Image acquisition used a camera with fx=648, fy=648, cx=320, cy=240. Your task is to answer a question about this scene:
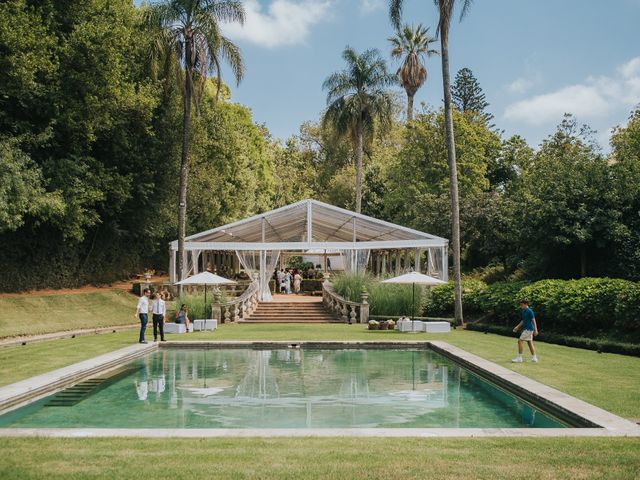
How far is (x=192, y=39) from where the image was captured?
28.1 meters

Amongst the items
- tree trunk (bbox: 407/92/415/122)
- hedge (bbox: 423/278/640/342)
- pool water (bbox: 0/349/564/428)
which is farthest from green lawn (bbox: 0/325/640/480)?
tree trunk (bbox: 407/92/415/122)

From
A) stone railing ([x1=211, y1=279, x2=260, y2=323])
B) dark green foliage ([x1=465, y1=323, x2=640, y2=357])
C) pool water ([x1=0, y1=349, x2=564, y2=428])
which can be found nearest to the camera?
pool water ([x1=0, y1=349, x2=564, y2=428])

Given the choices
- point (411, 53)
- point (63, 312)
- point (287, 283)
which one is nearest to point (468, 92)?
point (411, 53)

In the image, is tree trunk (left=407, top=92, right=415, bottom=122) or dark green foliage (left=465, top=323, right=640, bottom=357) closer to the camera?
dark green foliage (left=465, top=323, right=640, bottom=357)

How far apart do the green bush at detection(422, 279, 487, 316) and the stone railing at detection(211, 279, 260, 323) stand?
789 cm

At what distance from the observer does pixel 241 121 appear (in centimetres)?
5131

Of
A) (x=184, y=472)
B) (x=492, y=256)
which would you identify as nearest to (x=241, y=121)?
(x=492, y=256)

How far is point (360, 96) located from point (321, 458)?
36.7m

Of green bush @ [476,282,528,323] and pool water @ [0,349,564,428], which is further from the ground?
green bush @ [476,282,528,323]

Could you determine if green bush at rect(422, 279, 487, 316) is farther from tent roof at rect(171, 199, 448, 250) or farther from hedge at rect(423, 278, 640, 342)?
tent roof at rect(171, 199, 448, 250)

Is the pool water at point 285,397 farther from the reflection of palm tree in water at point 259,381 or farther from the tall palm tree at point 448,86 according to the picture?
the tall palm tree at point 448,86

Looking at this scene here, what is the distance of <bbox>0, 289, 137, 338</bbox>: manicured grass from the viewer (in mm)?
22422

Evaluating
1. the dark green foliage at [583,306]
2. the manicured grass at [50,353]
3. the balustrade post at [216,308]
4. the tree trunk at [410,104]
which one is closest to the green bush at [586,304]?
the dark green foliage at [583,306]

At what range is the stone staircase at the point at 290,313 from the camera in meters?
29.2
